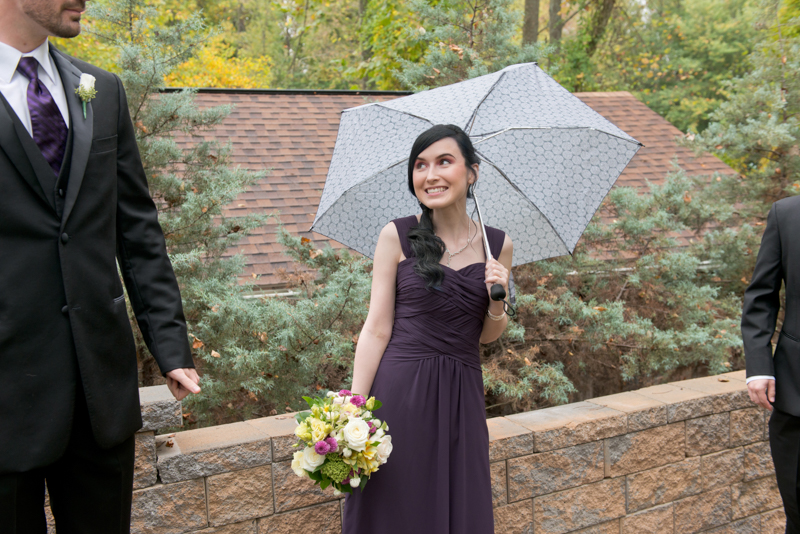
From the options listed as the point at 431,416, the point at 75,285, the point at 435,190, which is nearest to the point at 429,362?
the point at 431,416

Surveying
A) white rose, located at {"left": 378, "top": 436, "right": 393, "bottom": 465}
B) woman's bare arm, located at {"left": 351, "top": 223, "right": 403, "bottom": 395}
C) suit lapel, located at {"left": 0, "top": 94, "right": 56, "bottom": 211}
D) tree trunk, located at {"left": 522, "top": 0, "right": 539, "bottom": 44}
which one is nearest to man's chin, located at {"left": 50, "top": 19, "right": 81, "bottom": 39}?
suit lapel, located at {"left": 0, "top": 94, "right": 56, "bottom": 211}

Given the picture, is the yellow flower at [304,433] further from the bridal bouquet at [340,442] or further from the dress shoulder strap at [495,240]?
the dress shoulder strap at [495,240]

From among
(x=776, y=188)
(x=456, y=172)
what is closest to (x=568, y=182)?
(x=456, y=172)

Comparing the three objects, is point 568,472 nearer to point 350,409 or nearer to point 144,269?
point 350,409

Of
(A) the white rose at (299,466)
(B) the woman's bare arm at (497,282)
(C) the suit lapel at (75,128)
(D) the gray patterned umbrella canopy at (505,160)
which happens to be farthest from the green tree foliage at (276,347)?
(C) the suit lapel at (75,128)

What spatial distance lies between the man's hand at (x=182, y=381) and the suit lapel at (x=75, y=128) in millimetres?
511

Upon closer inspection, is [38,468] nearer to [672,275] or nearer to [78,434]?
[78,434]

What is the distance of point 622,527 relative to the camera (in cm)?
372

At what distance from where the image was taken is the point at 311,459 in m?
2.02

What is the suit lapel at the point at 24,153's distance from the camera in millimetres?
1531

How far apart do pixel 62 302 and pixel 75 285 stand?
54 mm

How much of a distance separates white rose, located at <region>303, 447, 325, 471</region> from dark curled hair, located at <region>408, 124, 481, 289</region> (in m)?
0.76

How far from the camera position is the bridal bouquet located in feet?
6.57

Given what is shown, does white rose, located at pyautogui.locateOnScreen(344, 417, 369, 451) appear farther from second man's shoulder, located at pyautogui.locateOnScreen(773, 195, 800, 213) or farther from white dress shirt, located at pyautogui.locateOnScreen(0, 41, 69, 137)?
second man's shoulder, located at pyautogui.locateOnScreen(773, 195, 800, 213)
